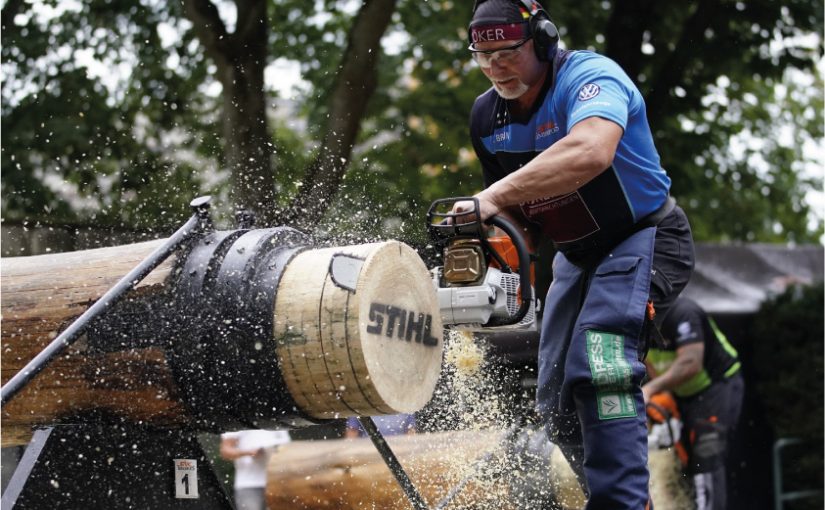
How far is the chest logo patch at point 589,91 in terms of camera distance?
265cm

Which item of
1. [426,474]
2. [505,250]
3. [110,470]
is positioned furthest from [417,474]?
[110,470]

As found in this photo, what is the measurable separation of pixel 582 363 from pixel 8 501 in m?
1.57

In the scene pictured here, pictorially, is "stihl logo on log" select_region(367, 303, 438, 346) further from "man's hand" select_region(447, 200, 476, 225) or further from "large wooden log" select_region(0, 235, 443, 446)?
"man's hand" select_region(447, 200, 476, 225)

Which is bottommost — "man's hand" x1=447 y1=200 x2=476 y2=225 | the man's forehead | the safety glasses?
"man's hand" x1=447 y1=200 x2=476 y2=225

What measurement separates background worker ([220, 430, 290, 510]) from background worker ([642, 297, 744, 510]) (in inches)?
93.7

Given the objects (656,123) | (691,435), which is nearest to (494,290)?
(691,435)

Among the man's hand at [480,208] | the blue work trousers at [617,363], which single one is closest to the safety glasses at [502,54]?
the man's hand at [480,208]

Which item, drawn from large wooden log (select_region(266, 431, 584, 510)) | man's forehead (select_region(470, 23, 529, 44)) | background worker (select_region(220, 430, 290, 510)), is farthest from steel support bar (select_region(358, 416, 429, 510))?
man's forehead (select_region(470, 23, 529, 44))

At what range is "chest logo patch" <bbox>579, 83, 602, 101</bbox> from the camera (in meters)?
2.65

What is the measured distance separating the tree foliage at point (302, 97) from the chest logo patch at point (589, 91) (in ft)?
5.34

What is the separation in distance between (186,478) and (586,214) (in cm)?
145

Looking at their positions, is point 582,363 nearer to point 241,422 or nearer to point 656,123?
point 241,422

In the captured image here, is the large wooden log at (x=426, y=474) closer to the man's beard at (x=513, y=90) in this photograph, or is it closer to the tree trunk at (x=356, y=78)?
the man's beard at (x=513, y=90)

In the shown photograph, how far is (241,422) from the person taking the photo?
254cm
